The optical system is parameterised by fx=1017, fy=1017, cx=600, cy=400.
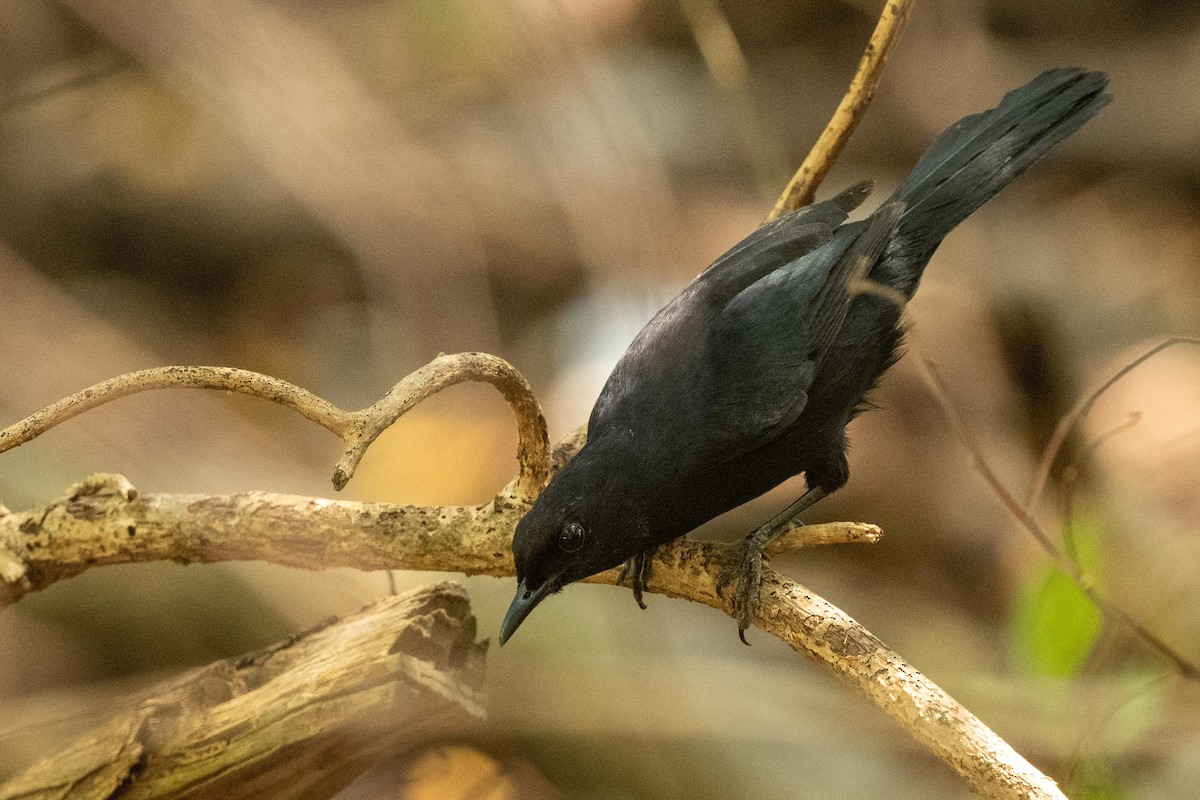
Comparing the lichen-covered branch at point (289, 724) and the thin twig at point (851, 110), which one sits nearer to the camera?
the lichen-covered branch at point (289, 724)

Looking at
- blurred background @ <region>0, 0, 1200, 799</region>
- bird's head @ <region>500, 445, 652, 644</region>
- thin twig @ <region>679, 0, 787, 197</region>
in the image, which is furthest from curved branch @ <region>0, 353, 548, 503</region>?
thin twig @ <region>679, 0, 787, 197</region>

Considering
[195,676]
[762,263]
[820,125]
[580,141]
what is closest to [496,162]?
[580,141]

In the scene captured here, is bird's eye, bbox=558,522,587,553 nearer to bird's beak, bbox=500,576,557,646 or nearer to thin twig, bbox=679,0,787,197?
bird's beak, bbox=500,576,557,646

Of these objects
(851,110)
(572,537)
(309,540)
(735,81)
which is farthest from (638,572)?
(735,81)

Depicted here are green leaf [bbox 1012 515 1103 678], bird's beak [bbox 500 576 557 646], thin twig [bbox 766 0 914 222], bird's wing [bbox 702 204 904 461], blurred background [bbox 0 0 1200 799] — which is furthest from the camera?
blurred background [bbox 0 0 1200 799]

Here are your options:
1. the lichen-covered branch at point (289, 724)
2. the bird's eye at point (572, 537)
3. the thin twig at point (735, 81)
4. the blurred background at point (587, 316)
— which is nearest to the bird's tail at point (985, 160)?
the blurred background at point (587, 316)

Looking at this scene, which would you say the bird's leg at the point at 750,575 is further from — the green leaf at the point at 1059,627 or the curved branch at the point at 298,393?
the green leaf at the point at 1059,627
